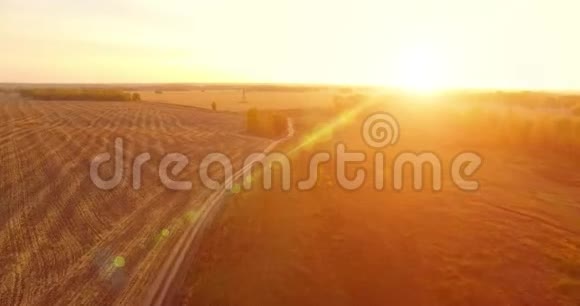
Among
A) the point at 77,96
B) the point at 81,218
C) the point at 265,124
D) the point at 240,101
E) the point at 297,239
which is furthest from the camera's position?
the point at 240,101

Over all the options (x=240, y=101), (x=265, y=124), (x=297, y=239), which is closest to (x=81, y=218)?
(x=297, y=239)

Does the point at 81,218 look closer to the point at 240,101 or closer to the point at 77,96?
the point at 77,96

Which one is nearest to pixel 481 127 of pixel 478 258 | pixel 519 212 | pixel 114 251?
pixel 519 212

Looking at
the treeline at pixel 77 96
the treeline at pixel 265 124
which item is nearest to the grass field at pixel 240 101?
the treeline at pixel 77 96

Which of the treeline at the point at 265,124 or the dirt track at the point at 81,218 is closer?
the dirt track at the point at 81,218

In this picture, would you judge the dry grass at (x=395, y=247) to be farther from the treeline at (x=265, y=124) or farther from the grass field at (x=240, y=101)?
the grass field at (x=240, y=101)

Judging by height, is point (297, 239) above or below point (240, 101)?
below

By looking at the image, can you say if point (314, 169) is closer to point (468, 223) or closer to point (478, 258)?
point (468, 223)
